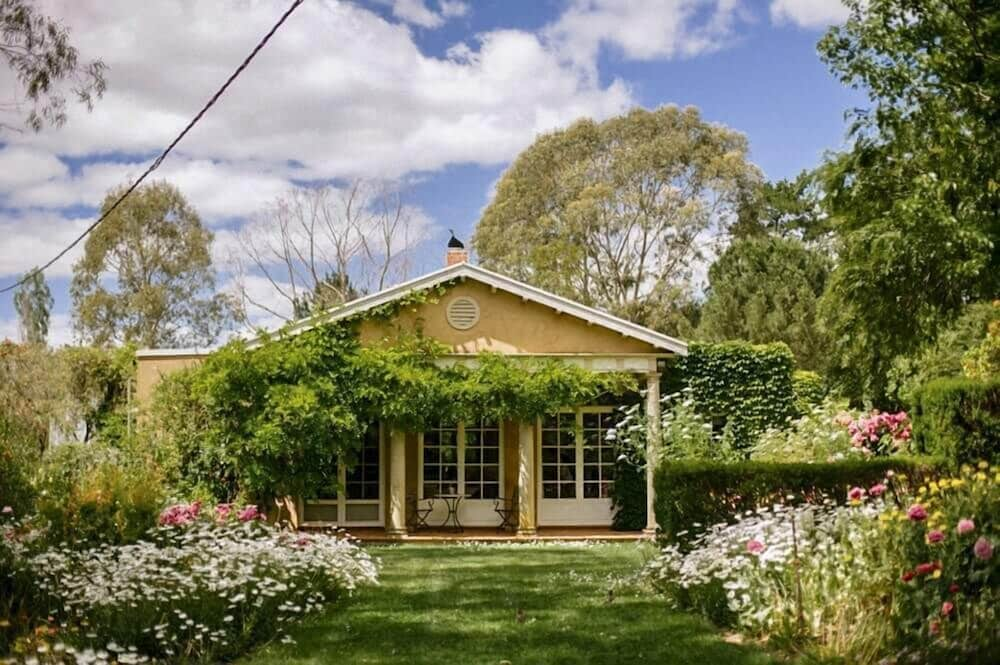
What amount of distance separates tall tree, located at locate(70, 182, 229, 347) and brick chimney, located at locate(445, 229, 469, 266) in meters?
20.2

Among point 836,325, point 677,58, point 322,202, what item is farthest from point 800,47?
point 322,202

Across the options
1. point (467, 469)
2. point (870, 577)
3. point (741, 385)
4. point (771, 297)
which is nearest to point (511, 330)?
point (467, 469)

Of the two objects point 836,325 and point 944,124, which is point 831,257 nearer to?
point 836,325

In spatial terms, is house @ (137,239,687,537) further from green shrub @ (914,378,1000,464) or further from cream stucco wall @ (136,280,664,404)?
green shrub @ (914,378,1000,464)

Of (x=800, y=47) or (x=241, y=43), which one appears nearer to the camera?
(x=241, y=43)

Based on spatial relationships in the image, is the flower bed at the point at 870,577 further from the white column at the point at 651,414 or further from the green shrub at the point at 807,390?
the green shrub at the point at 807,390

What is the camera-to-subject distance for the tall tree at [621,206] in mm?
35125

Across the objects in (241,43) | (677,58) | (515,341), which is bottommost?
(515,341)

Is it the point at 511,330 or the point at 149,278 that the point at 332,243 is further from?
the point at 511,330

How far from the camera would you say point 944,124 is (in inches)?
620

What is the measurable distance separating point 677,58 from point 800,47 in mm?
2000

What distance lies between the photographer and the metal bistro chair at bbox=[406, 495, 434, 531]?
19.5 meters

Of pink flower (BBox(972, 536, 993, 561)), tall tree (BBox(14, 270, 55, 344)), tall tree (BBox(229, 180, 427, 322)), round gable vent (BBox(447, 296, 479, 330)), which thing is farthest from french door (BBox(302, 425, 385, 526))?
tall tree (BBox(14, 270, 55, 344))

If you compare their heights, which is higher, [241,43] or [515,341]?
[241,43]
